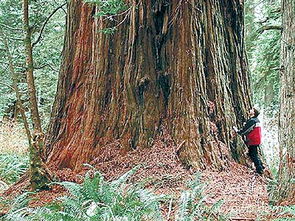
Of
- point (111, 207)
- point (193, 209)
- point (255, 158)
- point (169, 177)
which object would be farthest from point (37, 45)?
point (193, 209)

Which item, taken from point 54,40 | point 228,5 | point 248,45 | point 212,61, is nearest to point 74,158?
point 212,61

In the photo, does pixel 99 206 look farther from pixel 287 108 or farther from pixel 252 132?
pixel 252 132

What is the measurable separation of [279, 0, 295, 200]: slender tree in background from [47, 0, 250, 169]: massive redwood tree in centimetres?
171

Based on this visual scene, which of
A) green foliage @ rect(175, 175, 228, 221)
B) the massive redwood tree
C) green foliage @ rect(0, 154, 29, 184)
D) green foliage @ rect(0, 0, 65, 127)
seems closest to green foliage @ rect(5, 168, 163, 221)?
green foliage @ rect(175, 175, 228, 221)

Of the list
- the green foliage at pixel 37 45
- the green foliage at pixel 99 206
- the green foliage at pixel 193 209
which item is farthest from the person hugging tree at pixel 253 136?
the green foliage at pixel 37 45

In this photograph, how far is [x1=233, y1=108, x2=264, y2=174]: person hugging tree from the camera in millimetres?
6621

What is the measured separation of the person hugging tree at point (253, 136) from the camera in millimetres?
6621

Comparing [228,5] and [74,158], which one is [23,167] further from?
[228,5]

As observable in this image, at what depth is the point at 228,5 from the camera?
7172 mm

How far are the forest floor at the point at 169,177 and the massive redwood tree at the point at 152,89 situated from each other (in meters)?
0.15

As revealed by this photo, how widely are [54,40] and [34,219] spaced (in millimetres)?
10145

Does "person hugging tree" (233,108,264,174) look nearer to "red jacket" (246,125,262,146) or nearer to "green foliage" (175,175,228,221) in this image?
"red jacket" (246,125,262,146)

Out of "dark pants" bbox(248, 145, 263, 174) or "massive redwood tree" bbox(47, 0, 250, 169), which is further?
"dark pants" bbox(248, 145, 263, 174)

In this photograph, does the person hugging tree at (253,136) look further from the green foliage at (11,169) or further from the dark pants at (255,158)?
the green foliage at (11,169)
